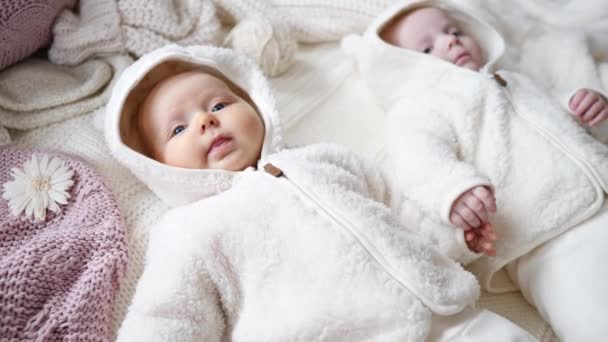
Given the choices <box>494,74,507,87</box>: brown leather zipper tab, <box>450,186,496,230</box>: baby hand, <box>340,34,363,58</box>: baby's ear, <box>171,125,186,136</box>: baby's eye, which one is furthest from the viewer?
<box>340,34,363,58</box>: baby's ear

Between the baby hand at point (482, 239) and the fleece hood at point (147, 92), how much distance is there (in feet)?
1.29

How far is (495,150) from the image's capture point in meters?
1.09

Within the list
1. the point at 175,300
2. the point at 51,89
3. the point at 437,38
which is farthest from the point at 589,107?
the point at 51,89

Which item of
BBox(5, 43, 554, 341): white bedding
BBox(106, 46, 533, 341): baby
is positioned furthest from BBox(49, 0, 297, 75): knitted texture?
BBox(106, 46, 533, 341): baby

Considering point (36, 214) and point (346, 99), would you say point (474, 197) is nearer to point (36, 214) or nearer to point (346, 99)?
point (346, 99)

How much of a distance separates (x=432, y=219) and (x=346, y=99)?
1.49 ft

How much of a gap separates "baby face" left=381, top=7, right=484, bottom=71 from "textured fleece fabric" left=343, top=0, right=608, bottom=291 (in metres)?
0.04

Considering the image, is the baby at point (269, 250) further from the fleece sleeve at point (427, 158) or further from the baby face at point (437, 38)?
the baby face at point (437, 38)

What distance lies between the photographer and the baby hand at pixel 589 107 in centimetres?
112

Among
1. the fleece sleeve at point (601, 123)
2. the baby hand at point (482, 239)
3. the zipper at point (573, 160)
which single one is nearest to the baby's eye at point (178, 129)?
the baby hand at point (482, 239)

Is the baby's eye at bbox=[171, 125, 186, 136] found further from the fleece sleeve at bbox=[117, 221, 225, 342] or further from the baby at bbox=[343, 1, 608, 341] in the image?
the baby at bbox=[343, 1, 608, 341]

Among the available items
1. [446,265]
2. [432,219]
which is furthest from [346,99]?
[446,265]

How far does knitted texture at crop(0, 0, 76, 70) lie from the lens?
115 centimetres

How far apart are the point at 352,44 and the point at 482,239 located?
0.61 metres
